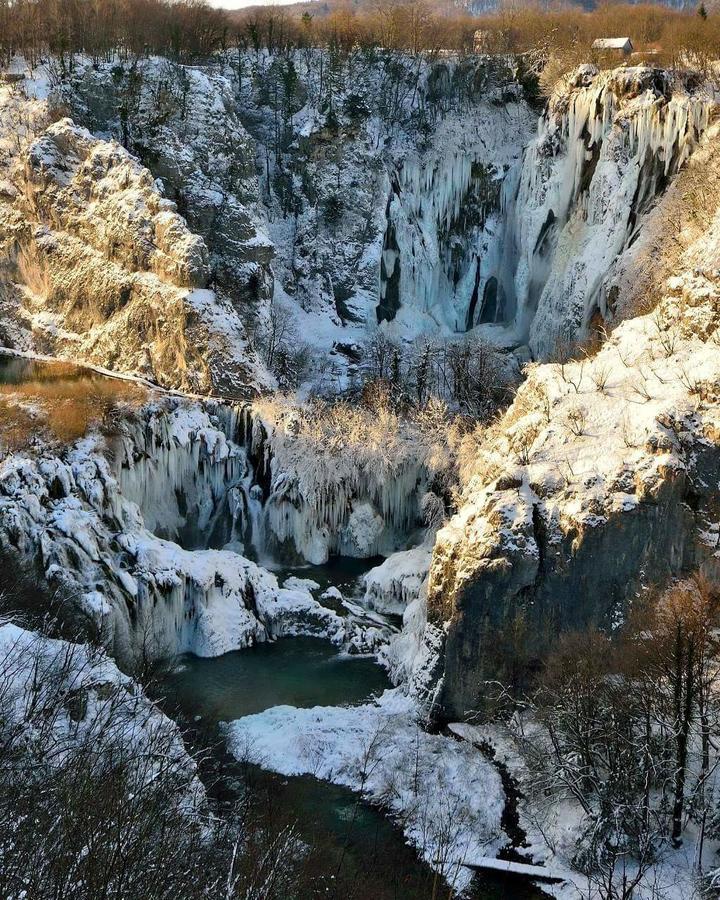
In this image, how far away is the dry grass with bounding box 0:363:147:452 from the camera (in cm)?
2880

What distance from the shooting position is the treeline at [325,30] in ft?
162

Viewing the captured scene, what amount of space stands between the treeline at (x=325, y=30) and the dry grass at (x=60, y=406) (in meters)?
23.1

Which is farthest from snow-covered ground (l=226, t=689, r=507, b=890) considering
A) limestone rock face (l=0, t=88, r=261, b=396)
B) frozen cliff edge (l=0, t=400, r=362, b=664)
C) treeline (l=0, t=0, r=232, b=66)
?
treeline (l=0, t=0, r=232, b=66)

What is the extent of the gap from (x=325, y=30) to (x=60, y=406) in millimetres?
40379

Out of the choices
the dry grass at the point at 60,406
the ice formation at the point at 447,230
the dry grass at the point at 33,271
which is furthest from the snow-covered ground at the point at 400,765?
the ice formation at the point at 447,230

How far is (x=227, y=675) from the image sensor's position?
83.8 feet

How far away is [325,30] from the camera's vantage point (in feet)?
195

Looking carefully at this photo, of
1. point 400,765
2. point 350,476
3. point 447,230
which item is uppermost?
point 447,230

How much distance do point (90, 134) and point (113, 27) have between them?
1106cm

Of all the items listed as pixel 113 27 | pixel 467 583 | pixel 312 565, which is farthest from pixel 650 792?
pixel 113 27

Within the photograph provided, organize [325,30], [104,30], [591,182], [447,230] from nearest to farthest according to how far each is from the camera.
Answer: [591,182] → [104,30] → [447,230] → [325,30]

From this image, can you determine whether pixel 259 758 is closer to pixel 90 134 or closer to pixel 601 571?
pixel 601 571

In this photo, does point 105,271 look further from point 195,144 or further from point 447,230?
point 447,230

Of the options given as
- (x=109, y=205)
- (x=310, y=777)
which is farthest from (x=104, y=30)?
(x=310, y=777)
